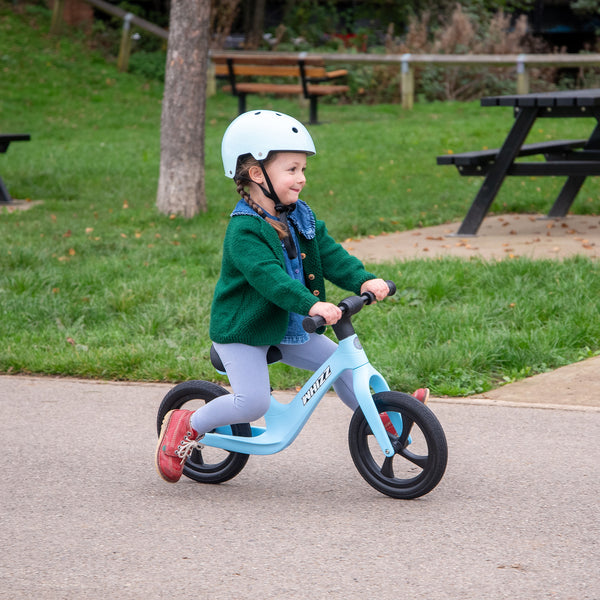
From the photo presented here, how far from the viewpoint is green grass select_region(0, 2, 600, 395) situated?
18.0 ft

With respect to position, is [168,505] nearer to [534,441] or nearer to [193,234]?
[534,441]

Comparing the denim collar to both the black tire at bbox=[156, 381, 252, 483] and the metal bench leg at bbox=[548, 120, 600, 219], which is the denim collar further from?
the metal bench leg at bbox=[548, 120, 600, 219]

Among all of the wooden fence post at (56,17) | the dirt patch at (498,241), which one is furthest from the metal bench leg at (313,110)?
the wooden fence post at (56,17)

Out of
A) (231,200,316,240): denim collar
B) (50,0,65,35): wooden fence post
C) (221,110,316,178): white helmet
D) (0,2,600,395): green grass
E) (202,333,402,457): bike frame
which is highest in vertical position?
(50,0,65,35): wooden fence post

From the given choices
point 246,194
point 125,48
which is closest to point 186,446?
point 246,194

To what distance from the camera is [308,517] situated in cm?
348

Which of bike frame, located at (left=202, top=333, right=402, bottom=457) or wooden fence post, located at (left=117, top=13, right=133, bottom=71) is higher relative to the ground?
wooden fence post, located at (left=117, top=13, right=133, bottom=71)

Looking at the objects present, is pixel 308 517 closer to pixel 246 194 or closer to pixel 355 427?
pixel 355 427

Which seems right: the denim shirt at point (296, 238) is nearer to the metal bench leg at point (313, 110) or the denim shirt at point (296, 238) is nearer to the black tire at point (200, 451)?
the black tire at point (200, 451)

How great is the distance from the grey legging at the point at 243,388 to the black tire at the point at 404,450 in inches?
7.8

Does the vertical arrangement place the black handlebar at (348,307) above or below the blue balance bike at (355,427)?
above

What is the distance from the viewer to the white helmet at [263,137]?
3.47 metres

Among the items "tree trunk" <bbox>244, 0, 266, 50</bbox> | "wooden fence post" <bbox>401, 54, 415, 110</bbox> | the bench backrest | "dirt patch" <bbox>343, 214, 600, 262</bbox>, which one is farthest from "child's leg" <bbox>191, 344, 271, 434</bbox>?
"tree trunk" <bbox>244, 0, 266, 50</bbox>

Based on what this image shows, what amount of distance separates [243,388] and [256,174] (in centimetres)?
78
